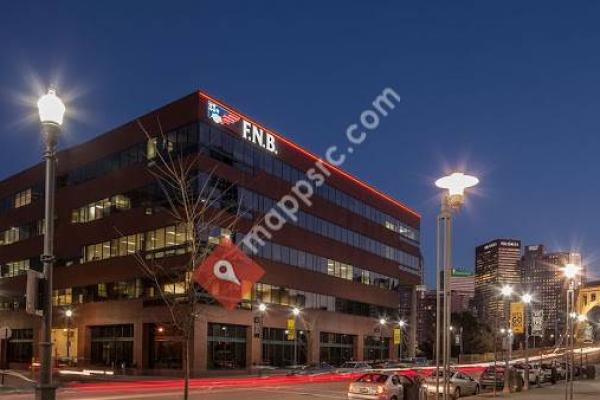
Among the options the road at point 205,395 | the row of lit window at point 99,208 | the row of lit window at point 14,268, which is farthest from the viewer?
the row of lit window at point 14,268

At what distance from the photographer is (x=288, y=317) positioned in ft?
219

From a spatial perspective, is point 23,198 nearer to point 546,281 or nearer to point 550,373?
point 550,373

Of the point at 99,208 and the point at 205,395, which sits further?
the point at 99,208

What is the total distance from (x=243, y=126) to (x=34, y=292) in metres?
50.9

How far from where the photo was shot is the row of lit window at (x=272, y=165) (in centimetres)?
5734

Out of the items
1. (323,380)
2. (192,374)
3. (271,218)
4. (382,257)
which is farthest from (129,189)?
(382,257)

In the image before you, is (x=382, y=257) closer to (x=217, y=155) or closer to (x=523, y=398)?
(x=217, y=155)

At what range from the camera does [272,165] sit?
2554 inches

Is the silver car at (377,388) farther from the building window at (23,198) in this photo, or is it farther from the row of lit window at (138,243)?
the building window at (23,198)

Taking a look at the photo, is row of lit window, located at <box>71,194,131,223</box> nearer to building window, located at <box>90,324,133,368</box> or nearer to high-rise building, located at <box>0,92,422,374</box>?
high-rise building, located at <box>0,92,422,374</box>

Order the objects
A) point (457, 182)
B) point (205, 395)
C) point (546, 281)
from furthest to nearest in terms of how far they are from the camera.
Answer: point (546, 281), point (205, 395), point (457, 182)

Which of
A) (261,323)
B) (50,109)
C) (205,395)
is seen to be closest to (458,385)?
(205,395)

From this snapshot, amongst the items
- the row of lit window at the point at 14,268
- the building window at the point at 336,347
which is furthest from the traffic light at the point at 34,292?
the row of lit window at the point at 14,268

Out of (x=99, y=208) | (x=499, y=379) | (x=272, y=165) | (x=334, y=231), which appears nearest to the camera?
(x=499, y=379)
